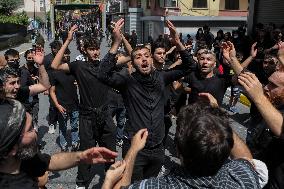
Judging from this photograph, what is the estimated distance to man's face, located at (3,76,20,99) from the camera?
443 cm

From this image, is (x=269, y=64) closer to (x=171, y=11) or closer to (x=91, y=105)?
(x=91, y=105)

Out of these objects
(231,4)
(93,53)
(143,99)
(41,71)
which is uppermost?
(231,4)

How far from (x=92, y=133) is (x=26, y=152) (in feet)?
9.03

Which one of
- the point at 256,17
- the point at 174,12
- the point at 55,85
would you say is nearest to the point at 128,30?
the point at 174,12

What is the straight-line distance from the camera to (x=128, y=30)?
130ft

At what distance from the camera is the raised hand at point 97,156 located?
259cm

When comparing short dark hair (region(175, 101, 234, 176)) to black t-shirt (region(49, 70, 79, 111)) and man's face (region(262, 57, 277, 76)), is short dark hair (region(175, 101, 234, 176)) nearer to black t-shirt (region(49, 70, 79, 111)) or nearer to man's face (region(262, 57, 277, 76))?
man's face (region(262, 57, 277, 76))

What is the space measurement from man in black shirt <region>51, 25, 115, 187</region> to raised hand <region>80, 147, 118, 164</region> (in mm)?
2531

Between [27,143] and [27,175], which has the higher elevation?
[27,143]

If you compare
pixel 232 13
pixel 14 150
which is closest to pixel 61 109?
pixel 14 150

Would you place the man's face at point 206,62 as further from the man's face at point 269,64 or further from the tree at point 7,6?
the tree at point 7,6

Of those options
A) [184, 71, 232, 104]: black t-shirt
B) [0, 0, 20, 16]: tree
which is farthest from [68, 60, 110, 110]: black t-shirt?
[0, 0, 20, 16]: tree

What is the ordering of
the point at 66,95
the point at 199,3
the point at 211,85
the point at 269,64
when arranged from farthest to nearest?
the point at 199,3, the point at 66,95, the point at 269,64, the point at 211,85

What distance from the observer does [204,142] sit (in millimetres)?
1886
